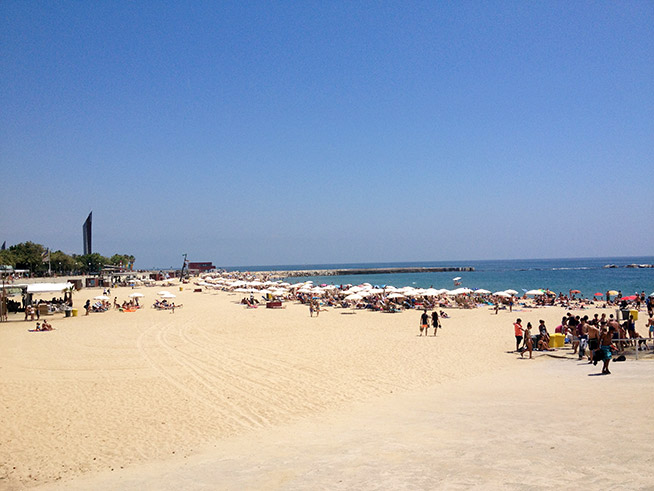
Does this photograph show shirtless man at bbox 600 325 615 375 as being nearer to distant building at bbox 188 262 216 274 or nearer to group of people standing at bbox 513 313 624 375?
group of people standing at bbox 513 313 624 375

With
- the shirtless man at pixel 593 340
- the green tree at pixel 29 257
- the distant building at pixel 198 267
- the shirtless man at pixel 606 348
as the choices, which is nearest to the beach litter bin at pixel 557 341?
the shirtless man at pixel 593 340

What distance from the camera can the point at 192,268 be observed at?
10769 cm

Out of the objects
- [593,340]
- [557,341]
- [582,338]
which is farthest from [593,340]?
[557,341]

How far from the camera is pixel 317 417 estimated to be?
7.93 metres

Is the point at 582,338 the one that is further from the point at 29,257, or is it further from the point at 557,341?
the point at 29,257

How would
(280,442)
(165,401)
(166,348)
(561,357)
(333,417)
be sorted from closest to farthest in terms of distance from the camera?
(280,442)
(333,417)
(165,401)
(561,357)
(166,348)

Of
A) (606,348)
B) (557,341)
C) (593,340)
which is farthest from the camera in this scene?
(557,341)

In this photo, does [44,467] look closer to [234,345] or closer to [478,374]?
[478,374]

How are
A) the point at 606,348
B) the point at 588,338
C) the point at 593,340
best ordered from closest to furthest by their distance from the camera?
the point at 606,348, the point at 593,340, the point at 588,338

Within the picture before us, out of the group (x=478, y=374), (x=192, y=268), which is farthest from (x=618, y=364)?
(x=192, y=268)

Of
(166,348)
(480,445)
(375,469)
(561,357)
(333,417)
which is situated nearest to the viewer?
(375,469)

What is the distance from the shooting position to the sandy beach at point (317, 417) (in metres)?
5.23

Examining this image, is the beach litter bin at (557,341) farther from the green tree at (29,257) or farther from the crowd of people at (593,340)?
the green tree at (29,257)

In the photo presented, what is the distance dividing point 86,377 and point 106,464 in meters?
5.72
